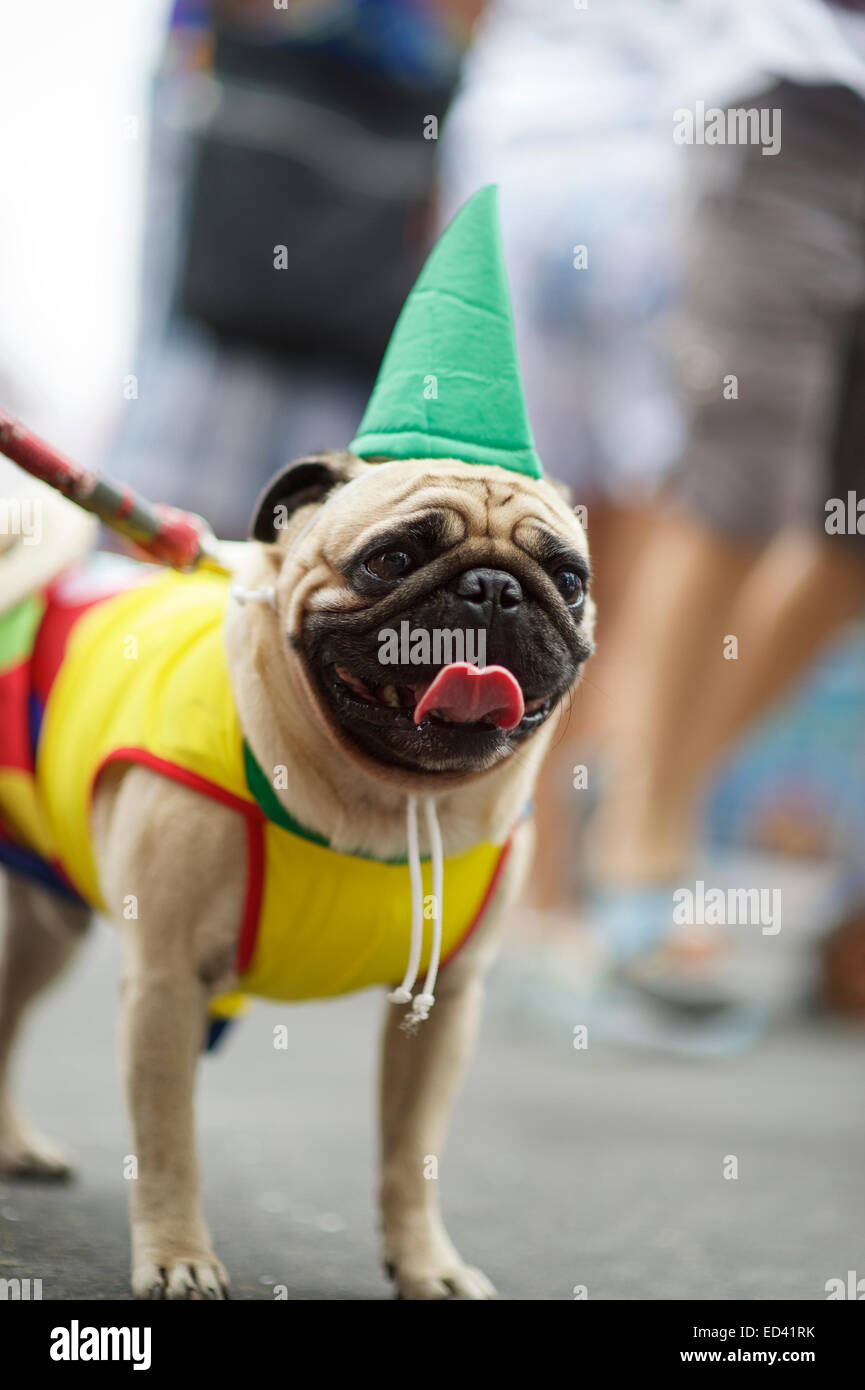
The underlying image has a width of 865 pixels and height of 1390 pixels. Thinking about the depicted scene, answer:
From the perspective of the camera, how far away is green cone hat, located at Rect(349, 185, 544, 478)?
1654 millimetres

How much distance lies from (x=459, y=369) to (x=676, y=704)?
212 cm

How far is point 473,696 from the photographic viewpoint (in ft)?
4.83

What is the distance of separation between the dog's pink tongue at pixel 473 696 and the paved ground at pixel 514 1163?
28.1 inches

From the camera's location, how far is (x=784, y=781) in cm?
556

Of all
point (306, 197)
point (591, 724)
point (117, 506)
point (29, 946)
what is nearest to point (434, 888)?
point (117, 506)

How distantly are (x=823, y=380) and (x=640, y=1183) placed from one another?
1.97m

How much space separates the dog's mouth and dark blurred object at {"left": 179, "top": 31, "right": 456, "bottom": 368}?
7.36 ft

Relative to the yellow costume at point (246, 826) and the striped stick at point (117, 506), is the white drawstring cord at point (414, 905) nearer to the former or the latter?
the yellow costume at point (246, 826)

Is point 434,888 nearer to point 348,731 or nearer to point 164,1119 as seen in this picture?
point 348,731

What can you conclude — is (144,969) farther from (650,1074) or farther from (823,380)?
(823,380)

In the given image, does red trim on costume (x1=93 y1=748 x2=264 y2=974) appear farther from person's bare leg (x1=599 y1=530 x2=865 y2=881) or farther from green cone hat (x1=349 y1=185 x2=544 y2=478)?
person's bare leg (x1=599 y1=530 x2=865 y2=881)

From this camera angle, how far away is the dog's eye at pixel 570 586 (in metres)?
1.64

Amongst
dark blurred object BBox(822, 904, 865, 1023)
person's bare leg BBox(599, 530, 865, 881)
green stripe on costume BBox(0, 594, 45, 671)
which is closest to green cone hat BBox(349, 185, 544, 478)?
green stripe on costume BBox(0, 594, 45, 671)

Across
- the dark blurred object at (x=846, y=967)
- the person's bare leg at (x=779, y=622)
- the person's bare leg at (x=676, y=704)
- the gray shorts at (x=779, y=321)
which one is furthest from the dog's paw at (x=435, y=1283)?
the dark blurred object at (x=846, y=967)
